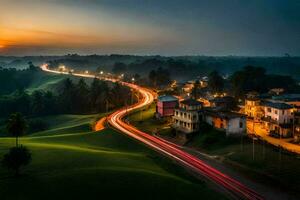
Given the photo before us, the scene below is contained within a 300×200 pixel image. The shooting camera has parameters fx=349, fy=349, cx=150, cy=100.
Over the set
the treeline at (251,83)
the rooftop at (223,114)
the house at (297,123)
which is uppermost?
the treeline at (251,83)

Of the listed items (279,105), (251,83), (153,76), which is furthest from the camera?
(153,76)

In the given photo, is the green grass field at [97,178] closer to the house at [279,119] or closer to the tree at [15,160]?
the tree at [15,160]

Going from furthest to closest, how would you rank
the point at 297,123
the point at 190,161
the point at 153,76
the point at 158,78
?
1. the point at 153,76
2. the point at 158,78
3. the point at 297,123
4. the point at 190,161

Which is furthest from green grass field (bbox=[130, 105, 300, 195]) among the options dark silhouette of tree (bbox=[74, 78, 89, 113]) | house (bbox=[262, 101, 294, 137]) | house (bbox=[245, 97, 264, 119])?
dark silhouette of tree (bbox=[74, 78, 89, 113])

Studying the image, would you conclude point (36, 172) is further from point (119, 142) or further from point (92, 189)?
point (119, 142)

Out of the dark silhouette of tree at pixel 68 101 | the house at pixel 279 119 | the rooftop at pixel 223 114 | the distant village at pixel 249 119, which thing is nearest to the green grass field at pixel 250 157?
the distant village at pixel 249 119

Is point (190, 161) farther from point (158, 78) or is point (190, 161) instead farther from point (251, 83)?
point (158, 78)

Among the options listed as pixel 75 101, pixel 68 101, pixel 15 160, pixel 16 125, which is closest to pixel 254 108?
pixel 16 125
